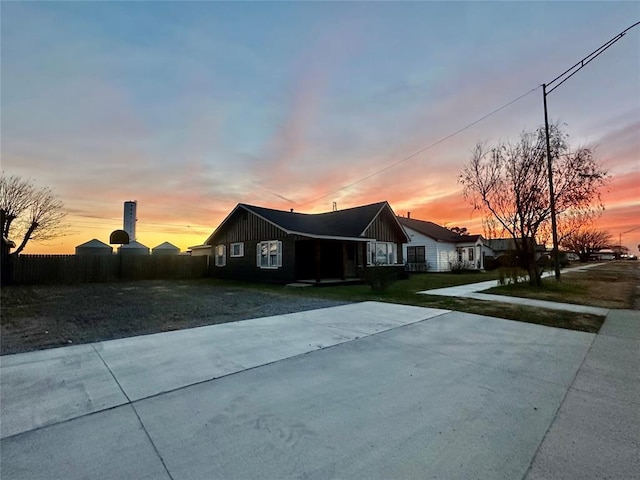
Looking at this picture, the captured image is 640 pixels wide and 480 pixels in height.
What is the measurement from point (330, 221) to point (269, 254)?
17.6ft

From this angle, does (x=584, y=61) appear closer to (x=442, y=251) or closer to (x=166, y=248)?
(x=442, y=251)

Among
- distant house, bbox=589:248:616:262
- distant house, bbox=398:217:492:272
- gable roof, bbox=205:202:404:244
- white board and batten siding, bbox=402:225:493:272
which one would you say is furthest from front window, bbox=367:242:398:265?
distant house, bbox=589:248:616:262

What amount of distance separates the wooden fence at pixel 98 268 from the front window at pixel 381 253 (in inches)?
470

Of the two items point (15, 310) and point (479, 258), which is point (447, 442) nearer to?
point (15, 310)

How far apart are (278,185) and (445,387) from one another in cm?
1829

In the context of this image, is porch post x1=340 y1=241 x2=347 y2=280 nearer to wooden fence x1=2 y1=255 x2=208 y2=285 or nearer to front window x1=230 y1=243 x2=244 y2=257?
front window x1=230 y1=243 x2=244 y2=257

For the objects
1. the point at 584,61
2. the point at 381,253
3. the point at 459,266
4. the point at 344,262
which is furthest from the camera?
the point at 459,266

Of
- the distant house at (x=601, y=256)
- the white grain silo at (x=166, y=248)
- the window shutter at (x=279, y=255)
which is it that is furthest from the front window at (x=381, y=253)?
the distant house at (x=601, y=256)

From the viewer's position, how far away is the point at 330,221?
21.4 m

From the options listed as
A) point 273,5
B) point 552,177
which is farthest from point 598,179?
point 273,5

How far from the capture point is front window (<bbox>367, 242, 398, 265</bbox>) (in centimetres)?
1911

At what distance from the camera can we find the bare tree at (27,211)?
61.3ft

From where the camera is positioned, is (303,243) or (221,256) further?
→ (221,256)

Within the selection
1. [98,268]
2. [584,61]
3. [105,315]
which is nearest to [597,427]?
[105,315]
